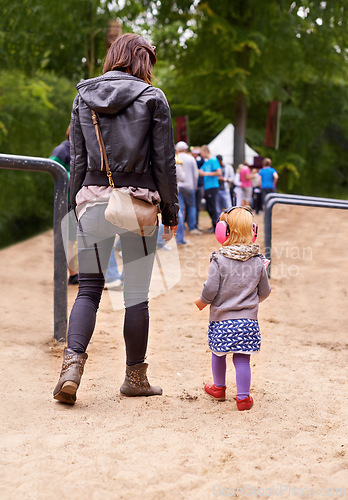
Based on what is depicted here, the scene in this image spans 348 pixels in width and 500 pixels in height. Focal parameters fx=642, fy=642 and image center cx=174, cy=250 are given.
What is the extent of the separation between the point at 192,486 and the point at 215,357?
113 centimetres

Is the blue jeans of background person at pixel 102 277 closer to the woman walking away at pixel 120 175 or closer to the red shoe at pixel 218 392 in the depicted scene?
the woman walking away at pixel 120 175

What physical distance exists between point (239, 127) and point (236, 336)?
17.9 meters

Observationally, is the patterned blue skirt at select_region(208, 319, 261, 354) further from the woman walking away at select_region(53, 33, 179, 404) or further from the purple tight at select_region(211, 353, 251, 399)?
the woman walking away at select_region(53, 33, 179, 404)

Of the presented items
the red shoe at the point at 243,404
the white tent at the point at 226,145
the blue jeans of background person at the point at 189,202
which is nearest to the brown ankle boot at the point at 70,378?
the red shoe at the point at 243,404

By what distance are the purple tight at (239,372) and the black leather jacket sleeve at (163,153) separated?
855mm

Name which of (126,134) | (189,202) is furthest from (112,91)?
(189,202)

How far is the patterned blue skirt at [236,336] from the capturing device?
3268mm

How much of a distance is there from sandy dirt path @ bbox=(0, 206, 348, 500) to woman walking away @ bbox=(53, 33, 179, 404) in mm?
277

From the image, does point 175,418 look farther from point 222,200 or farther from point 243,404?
point 222,200

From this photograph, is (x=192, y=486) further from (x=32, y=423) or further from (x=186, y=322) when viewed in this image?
(x=186, y=322)

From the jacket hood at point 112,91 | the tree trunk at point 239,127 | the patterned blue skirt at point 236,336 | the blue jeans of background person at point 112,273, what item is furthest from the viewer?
the tree trunk at point 239,127

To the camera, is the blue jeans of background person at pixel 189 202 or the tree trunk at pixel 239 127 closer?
the blue jeans of background person at pixel 189 202

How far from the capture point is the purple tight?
10.8 ft

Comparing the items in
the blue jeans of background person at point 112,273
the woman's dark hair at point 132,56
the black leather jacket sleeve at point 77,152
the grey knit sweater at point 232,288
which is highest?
the woman's dark hair at point 132,56
